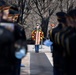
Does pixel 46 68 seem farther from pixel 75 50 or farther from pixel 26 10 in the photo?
pixel 26 10

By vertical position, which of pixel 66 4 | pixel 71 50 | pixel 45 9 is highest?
pixel 66 4

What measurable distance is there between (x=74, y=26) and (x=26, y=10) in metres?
26.7

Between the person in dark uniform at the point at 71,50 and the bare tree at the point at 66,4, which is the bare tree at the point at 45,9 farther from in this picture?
the person in dark uniform at the point at 71,50

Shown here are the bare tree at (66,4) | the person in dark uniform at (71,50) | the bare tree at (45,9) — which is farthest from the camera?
the bare tree at (66,4)

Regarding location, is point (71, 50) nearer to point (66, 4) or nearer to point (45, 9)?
point (45, 9)

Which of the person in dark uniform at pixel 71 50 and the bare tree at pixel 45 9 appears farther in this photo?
the bare tree at pixel 45 9

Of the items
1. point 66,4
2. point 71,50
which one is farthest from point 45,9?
point 71,50

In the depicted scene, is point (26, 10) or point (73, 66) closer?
point (73, 66)

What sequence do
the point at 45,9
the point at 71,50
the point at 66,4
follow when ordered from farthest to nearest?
the point at 66,4 < the point at 45,9 < the point at 71,50

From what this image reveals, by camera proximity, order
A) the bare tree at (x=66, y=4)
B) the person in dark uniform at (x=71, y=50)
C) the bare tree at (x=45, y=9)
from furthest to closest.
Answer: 1. the bare tree at (x=66, y=4)
2. the bare tree at (x=45, y=9)
3. the person in dark uniform at (x=71, y=50)

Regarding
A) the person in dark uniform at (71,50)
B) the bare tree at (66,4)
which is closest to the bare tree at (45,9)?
the bare tree at (66,4)

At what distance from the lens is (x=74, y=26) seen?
4637 millimetres

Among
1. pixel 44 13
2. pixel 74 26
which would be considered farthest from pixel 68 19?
pixel 44 13

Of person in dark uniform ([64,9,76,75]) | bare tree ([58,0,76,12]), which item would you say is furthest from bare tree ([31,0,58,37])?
person in dark uniform ([64,9,76,75])
